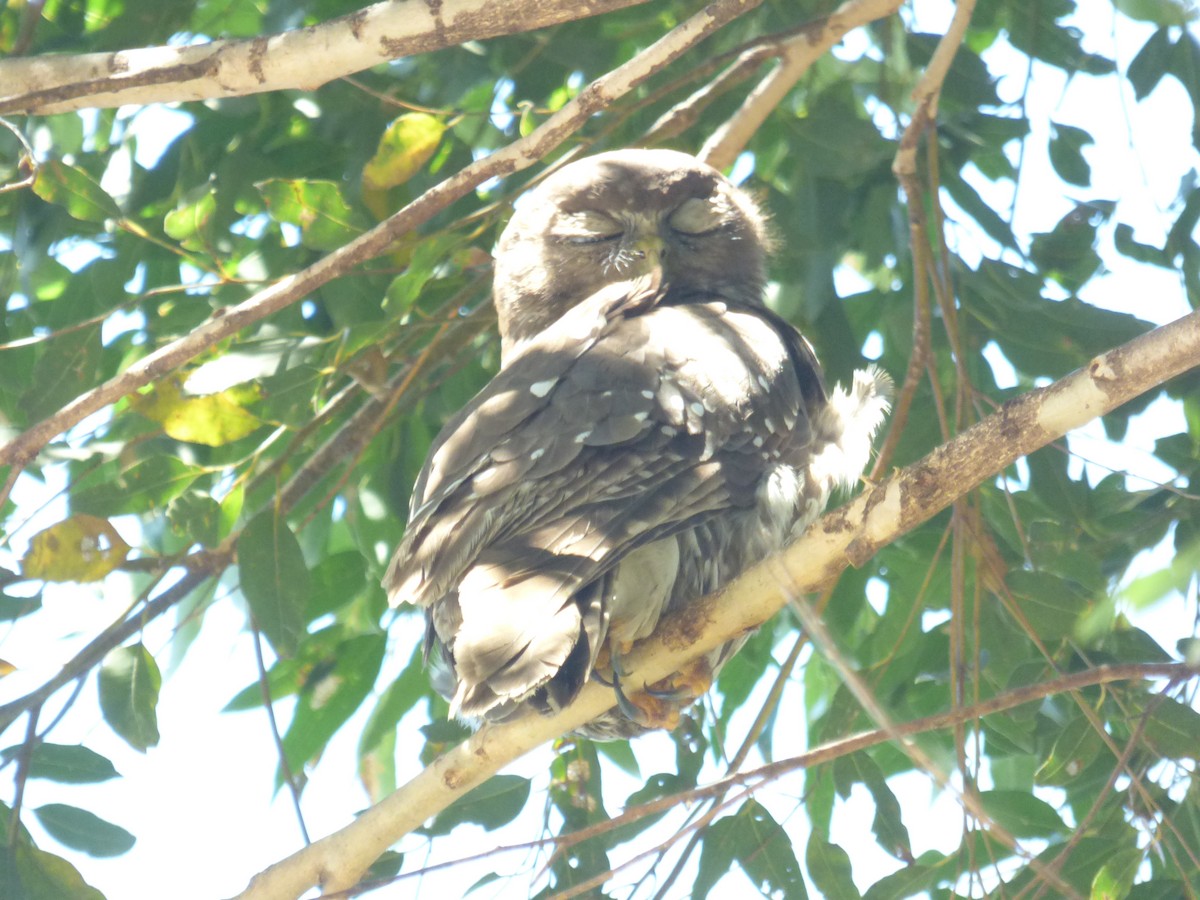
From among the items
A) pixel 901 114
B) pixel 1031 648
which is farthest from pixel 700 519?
pixel 901 114

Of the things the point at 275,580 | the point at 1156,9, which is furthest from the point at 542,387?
the point at 1156,9

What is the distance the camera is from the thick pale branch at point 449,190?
8.66ft

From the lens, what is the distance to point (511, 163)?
109 inches

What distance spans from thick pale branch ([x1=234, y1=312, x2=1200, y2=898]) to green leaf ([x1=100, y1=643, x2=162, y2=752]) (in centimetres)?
77

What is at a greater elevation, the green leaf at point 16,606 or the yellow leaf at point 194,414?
the yellow leaf at point 194,414

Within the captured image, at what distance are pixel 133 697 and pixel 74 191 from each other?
3.69 feet

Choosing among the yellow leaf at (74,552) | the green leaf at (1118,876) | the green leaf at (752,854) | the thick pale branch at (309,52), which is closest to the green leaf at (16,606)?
the yellow leaf at (74,552)

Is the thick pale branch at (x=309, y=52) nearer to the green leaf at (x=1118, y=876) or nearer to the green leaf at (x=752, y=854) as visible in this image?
the green leaf at (x=752, y=854)

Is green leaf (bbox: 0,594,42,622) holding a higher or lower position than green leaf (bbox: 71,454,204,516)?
lower

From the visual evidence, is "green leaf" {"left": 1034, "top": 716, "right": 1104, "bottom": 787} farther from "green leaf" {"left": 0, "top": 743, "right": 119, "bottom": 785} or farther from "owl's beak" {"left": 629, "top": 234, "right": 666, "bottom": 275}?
"green leaf" {"left": 0, "top": 743, "right": 119, "bottom": 785}

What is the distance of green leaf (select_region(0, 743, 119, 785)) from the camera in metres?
3.09

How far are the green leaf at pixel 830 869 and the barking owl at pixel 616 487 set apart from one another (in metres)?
0.46

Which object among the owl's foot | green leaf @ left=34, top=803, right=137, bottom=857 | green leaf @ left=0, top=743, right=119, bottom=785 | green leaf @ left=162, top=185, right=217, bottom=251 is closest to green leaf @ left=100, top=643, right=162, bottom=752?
green leaf @ left=0, top=743, right=119, bottom=785

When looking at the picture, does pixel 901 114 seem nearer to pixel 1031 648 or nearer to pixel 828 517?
pixel 1031 648
